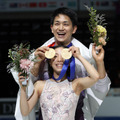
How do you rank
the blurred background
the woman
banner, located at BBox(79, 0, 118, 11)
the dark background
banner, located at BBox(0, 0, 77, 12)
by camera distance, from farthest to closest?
1. the dark background
2. banner, located at BBox(0, 0, 77, 12)
3. banner, located at BBox(79, 0, 118, 11)
4. the blurred background
5. the woman

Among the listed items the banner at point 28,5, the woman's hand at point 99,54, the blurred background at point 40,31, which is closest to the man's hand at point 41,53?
the woman's hand at point 99,54

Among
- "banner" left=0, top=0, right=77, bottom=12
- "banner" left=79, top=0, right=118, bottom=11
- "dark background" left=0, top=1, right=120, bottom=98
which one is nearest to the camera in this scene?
"banner" left=79, top=0, right=118, bottom=11

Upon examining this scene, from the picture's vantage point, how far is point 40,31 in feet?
27.7

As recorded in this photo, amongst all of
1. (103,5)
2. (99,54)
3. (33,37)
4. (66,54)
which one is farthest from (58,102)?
(33,37)

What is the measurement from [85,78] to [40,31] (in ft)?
19.5

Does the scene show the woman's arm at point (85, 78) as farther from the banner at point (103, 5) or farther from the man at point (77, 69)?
the banner at point (103, 5)

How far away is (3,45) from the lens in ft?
27.7

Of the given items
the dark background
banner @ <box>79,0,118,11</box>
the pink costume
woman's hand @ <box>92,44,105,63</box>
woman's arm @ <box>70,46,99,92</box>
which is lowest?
the dark background

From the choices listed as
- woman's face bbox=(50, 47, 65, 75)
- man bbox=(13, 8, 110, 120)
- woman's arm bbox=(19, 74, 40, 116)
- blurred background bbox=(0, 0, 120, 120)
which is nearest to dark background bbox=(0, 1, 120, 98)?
blurred background bbox=(0, 0, 120, 120)

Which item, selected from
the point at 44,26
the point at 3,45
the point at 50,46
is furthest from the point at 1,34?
the point at 50,46

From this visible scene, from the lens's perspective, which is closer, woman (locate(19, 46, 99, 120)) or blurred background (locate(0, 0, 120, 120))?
woman (locate(19, 46, 99, 120))

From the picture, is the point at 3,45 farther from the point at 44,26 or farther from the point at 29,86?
the point at 29,86

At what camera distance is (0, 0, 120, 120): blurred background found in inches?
247

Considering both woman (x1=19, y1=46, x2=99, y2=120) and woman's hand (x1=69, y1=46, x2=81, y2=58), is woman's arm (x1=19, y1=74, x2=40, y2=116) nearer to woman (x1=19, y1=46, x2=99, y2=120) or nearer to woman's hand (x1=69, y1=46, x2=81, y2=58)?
woman (x1=19, y1=46, x2=99, y2=120)
